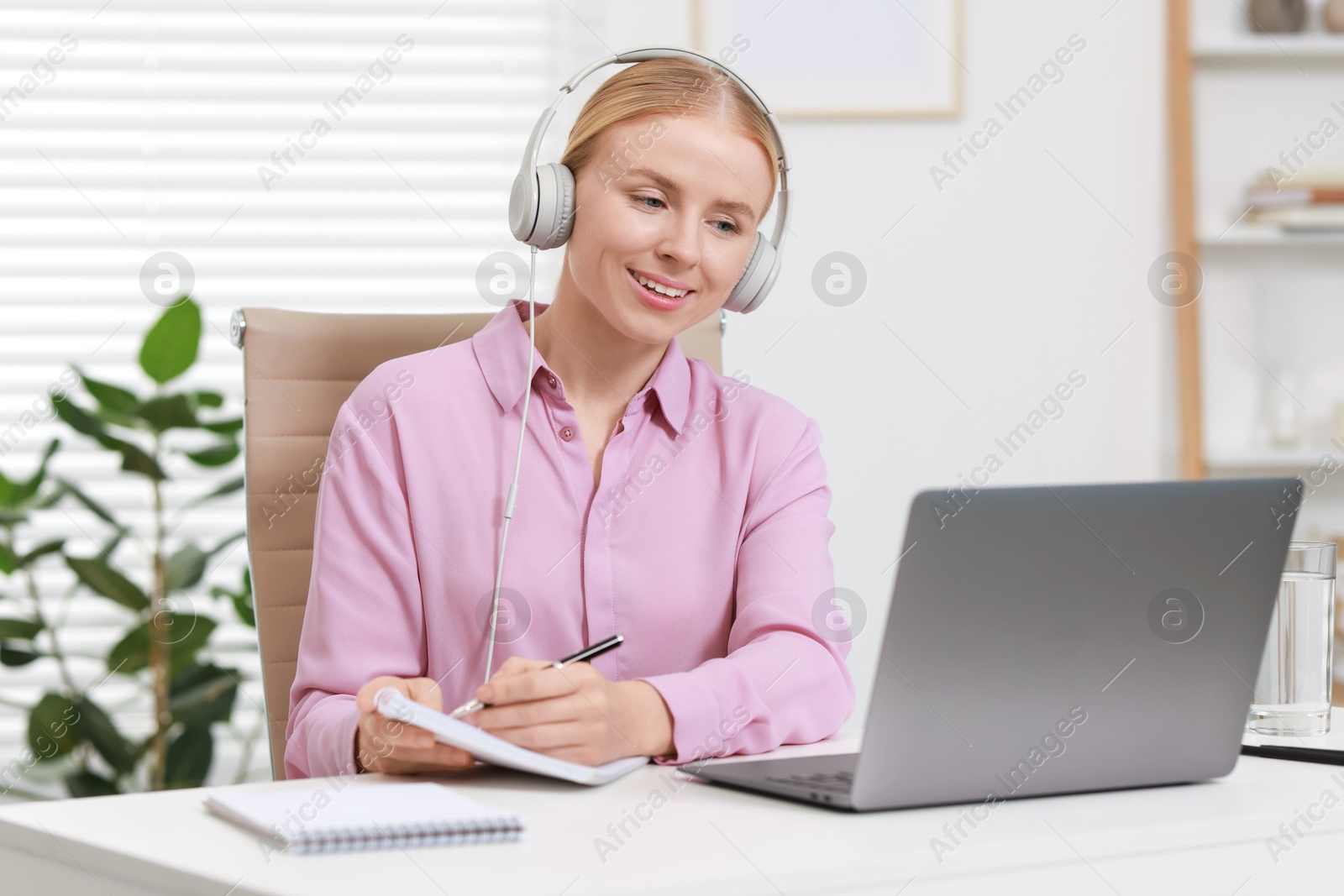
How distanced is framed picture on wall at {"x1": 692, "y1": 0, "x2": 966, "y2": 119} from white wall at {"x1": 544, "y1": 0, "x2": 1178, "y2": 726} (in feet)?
0.09

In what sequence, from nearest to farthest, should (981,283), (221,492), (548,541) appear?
(548,541) < (221,492) < (981,283)

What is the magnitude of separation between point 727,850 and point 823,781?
170mm

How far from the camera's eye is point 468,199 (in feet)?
7.52

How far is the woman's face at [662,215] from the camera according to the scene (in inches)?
49.2

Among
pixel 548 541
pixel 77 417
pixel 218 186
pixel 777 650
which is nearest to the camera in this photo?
pixel 777 650

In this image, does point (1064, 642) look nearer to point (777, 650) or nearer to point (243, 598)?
point (777, 650)

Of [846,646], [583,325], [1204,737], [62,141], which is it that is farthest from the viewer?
[62,141]

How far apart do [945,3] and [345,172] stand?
111 centimetres

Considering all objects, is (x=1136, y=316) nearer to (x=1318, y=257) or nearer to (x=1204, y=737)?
(x=1318, y=257)

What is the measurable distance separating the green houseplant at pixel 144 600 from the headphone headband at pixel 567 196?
93cm

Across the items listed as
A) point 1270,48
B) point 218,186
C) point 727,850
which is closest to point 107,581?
point 218,186

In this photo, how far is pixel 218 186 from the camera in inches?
87.6

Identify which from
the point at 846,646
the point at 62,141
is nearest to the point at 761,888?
the point at 846,646

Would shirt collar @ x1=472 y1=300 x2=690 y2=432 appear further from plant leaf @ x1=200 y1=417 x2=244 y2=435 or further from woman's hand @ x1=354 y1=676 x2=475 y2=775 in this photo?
plant leaf @ x1=200 y1=417 x2=244 y2=435
